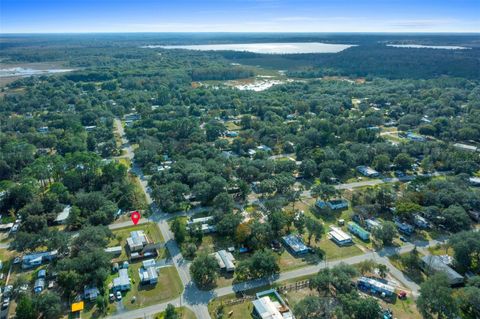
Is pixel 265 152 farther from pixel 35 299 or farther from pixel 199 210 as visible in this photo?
pixel 35 299

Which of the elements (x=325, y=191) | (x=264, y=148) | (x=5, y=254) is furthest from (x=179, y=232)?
(x=264, y=148)

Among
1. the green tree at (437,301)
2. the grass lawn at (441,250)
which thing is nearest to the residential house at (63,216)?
the green tree at (437,301)

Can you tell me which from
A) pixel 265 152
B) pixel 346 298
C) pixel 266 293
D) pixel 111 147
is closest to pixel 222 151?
pixel 265 152

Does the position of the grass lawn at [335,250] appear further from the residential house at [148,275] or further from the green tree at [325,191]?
the residential house at [148,275]

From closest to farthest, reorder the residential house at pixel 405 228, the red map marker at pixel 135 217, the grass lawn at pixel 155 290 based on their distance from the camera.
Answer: the grass lawn at pixel 155 290 < the residential house at pixel 405 228 < the red map marker at pixel 135 217

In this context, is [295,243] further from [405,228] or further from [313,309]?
[405,228]

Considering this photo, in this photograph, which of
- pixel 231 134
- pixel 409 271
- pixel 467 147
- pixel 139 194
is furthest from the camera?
pixel 231 134
